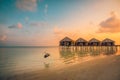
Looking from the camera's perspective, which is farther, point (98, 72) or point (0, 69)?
point (0, 69)

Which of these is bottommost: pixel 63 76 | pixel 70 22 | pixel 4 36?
pixel 63 76

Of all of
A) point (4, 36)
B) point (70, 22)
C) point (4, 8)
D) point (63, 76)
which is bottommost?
point (63, 76)

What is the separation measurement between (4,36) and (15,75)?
68 centimetres

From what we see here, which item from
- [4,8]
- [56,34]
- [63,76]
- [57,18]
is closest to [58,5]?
[57,18]

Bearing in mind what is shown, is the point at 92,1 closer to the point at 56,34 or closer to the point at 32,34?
the point at 56,34

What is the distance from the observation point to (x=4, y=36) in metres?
2.94

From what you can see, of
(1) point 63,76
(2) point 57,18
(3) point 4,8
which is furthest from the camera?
Result: (2) point 57,18

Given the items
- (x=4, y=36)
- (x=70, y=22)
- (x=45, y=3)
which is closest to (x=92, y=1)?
(x=70, y=22)

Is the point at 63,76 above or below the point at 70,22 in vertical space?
below

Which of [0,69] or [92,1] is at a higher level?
[92,1]

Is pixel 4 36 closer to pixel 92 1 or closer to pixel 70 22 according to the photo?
pixel 70 22

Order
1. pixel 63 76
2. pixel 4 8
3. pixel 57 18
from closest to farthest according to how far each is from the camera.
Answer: pixel 63 76 → pixel 4 8 → pixel 57 18

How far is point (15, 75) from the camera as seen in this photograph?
276 cm

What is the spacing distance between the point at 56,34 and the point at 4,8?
970mm
